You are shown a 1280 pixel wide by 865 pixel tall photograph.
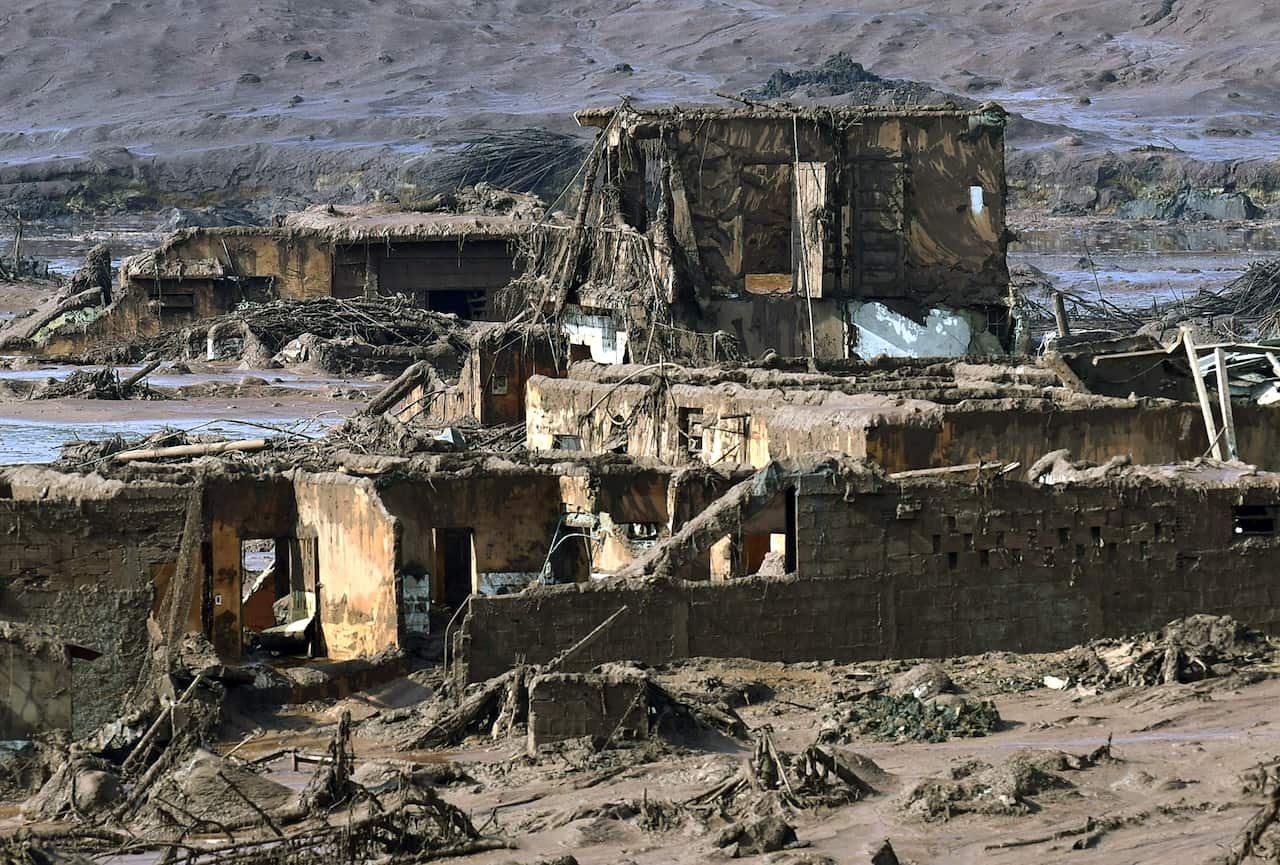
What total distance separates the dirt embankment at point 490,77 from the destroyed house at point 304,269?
32497 mm

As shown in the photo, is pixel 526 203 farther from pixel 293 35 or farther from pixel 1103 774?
pixel 293 35

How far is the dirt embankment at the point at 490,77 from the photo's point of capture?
283 feet

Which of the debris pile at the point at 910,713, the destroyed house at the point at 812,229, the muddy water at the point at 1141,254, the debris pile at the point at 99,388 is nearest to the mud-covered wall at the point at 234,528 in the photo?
the debris pile at the point at 910,713

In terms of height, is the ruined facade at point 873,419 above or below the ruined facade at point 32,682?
above

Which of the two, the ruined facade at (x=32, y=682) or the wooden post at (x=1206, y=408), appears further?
the wooden post at (x=1206, y=408)

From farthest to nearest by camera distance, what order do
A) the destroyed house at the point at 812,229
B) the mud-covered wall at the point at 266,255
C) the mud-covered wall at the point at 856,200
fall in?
the mud-covered wall at the point at 266,255, the mud-covered wall at the point at 856,200, the destroyed house at the point at 812,229

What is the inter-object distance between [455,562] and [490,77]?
260ft

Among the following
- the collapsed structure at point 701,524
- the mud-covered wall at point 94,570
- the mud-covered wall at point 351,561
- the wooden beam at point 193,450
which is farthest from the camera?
the wooden beam at point 193,450

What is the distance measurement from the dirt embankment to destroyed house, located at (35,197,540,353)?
32.5 meters

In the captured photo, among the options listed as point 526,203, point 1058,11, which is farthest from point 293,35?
point 526,203

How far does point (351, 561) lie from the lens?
1925 centimetres

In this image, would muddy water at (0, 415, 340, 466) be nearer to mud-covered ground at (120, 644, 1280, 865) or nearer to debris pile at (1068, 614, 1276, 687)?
mud-covered ground at (120, 644, 1280, 865)

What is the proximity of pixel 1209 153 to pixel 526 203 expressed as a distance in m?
44.6

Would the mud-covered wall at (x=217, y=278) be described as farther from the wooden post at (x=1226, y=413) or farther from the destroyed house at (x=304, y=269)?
the wooden post at (x=1226, y=413)
